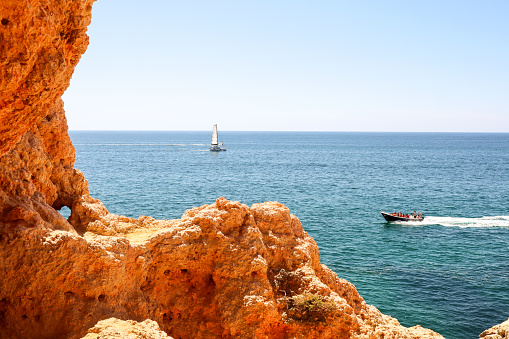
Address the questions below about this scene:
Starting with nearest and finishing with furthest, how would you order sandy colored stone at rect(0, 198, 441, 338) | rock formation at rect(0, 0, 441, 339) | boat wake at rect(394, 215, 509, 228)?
rock formation at rect(0, 0, 441, 339)
sandy colored stone at rect(0, 198, 441, 338)
boat wake at rect(394, 215, 509, 228)

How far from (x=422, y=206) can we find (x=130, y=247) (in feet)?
180

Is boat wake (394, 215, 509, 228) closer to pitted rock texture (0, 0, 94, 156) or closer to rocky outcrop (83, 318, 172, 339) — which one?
rocky outcrop (83, 318, 172, 339)

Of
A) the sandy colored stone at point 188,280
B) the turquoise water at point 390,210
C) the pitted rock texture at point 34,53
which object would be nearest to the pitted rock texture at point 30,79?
the pitted rock texture at point 34,53

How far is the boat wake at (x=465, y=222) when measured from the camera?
158ft

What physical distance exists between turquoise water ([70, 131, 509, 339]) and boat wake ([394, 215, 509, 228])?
14 cm

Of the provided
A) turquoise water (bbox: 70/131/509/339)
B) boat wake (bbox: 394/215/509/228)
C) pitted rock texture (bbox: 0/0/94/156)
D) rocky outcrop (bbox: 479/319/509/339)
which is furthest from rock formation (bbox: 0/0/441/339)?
boat wake (bbox: 394/215/509/228)

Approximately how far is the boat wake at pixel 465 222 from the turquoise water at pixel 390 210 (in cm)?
14

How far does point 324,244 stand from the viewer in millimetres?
40344

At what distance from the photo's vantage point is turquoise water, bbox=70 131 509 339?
28741 mm

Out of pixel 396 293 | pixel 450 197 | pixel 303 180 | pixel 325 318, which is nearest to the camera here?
pixel 325 318

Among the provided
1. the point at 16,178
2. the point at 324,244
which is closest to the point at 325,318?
the point at 16,178

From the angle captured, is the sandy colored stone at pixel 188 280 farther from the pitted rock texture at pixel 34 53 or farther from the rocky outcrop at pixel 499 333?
the rocky outcrop at pixel 499 333

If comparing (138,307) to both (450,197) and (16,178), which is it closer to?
(16,178)

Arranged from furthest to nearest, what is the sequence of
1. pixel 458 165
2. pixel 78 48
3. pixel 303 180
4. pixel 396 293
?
pixel 458 165, pixel 303 180, pixel 396 293, pixel 78 48
